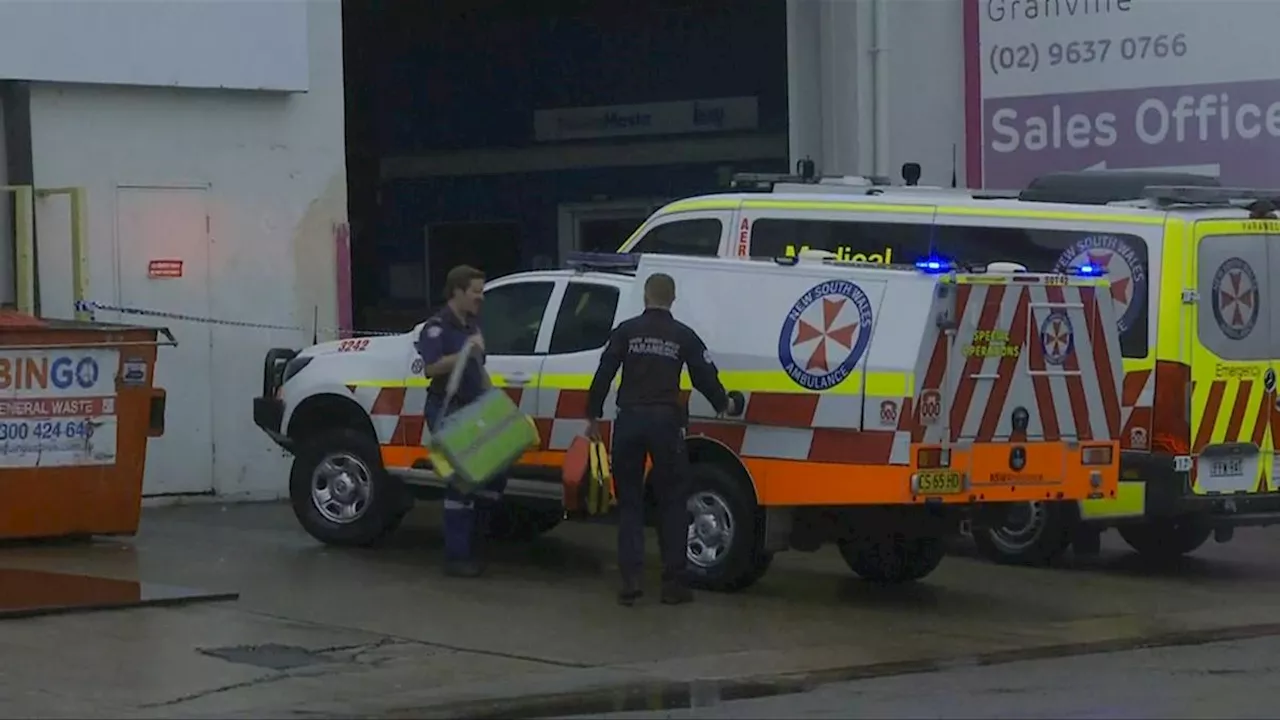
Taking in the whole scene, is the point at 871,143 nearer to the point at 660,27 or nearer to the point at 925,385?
the point at 660,27

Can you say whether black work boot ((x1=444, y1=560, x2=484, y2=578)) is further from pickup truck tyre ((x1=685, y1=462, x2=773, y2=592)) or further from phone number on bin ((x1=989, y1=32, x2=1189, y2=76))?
phone number on bin ((x1=989, y1=32, x2=1189, y2=76))

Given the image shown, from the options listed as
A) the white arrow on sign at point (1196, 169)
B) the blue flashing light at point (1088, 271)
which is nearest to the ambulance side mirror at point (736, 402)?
the blue flashing light at point (1088, 271)

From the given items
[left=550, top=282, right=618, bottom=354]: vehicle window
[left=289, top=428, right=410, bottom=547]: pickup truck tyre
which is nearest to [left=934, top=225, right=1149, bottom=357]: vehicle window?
[left=550, top=282, right=618, bottom=354]: vehicle window

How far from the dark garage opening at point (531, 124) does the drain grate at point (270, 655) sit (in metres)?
14.2

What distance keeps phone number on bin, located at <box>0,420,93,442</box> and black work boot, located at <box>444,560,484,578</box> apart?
271 centimetres

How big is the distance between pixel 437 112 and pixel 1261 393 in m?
14.7

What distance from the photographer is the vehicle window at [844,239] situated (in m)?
14.8

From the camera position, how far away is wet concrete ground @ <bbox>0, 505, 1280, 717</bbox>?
10.0 m

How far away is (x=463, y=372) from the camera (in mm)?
A: 13344

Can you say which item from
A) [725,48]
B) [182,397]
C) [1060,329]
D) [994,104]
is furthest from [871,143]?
[1060,329]

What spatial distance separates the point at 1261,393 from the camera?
1410 cm

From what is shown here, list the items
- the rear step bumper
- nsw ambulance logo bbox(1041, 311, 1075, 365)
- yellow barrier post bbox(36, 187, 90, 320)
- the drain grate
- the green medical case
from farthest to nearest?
yellow barrier post bbox(36, 187, 90, 320) → the rear step bumper → the green medical case → nsw ambulance logo bbox(1041, 311, 1075, 365) → the drain grate

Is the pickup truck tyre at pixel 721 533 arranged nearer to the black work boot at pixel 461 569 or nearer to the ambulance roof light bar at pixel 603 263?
the black work boot at pixel 461 569

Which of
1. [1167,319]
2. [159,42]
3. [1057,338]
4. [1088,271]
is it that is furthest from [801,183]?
[159,42]
